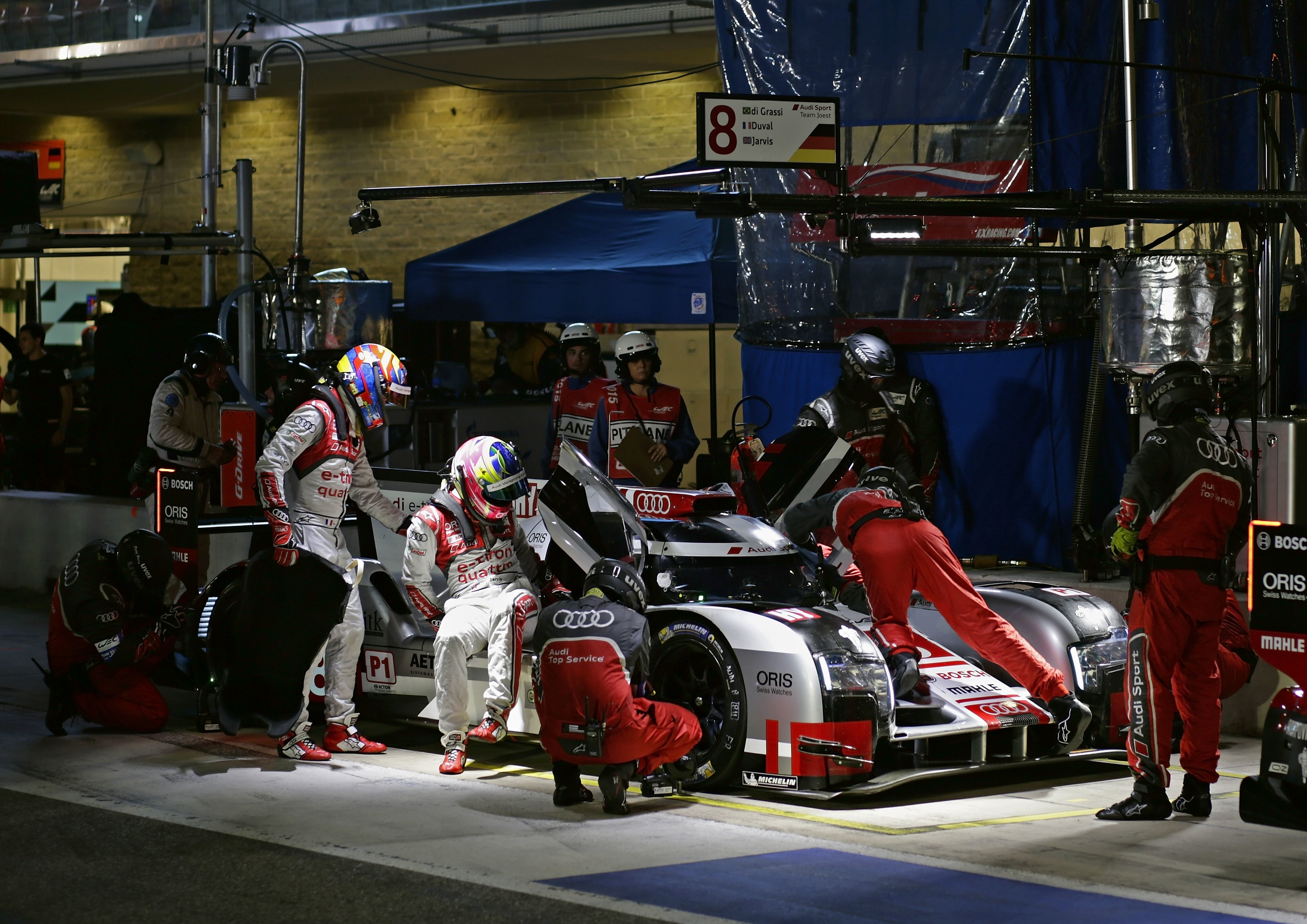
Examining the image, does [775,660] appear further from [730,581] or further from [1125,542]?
[1125,542]

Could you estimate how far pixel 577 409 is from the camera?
1159 cm

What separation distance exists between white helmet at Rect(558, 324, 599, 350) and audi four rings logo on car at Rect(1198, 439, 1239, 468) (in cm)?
543

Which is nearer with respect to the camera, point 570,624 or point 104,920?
point 104,920

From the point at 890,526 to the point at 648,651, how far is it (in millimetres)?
1421

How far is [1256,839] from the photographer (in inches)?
256

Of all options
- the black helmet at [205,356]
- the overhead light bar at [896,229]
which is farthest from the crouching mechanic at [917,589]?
the black helmet at [205,356]

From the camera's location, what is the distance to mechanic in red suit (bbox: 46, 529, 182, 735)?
8.71m

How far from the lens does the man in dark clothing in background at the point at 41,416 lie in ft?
55.1

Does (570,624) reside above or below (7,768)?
above

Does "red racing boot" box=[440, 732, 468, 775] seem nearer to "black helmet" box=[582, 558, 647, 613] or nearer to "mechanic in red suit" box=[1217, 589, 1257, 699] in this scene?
"black helmet" box=[582, 558, 647, 613]

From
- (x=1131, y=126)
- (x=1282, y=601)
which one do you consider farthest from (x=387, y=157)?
(x=1282, y=601)

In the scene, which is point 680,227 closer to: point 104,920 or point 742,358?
point 742,358

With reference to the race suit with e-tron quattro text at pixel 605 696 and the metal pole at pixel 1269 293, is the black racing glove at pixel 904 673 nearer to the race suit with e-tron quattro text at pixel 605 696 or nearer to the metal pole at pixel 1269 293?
the race suit with e-tron quattro text at pixel 605 696

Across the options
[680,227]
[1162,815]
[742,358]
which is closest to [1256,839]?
[1162,815]
